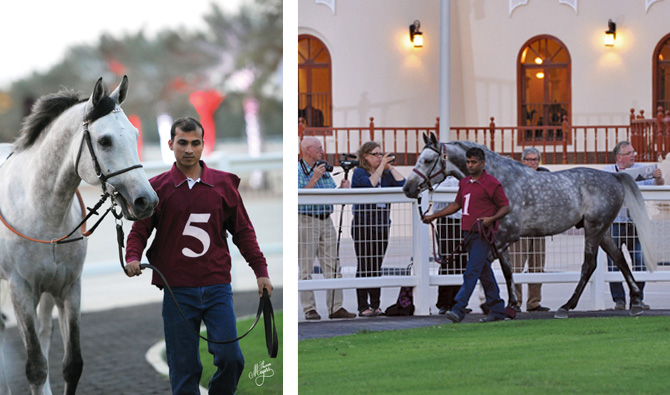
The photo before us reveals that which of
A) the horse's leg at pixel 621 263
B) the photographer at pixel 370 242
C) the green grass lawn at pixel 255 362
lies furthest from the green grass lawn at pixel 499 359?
the green grass lawn at pixel 255 362

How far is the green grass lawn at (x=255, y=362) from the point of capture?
3.51 m

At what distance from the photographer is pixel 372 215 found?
7781 millimetres

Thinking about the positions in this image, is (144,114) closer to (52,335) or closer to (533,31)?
(52,335)

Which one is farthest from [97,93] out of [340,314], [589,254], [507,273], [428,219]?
[589,254]

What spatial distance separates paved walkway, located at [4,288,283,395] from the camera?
123 inches

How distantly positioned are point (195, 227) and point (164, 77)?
58 centimetres

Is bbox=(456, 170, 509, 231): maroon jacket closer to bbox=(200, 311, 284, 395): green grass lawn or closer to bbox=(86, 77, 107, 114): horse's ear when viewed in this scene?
bbox=(200, 311, 284, 395): green grass lawn

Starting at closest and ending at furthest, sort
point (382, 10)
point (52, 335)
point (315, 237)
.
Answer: point (52, 335) → point (315, 237) → point (382, 10)

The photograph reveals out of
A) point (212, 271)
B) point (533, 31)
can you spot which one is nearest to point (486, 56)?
point (533, 31)

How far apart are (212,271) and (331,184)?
4.42 meters

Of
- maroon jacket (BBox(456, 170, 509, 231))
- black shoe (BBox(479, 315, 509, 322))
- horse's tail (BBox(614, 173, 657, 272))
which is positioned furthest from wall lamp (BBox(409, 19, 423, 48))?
black shoe (BBox(479, 315, 509, 322))

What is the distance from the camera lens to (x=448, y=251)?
794cm

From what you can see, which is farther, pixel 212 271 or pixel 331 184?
pixel 331 184

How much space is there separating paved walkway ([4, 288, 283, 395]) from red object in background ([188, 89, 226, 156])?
0.64 metres
